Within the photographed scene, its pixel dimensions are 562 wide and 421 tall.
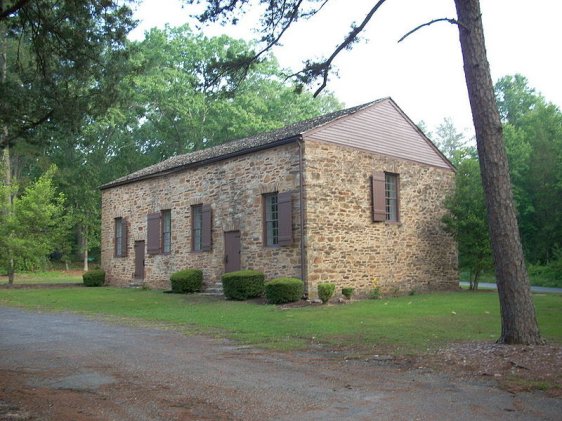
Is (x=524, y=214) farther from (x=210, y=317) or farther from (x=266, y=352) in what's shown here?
(x=266, y=352)

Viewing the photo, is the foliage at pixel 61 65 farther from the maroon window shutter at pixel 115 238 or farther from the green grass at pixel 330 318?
the maroon window shutter at pixel 115 238

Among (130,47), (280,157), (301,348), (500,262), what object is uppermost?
(130,47)

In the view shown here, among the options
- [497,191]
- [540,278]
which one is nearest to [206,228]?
[497,191]

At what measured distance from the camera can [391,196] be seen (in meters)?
19.3

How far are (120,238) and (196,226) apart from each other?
20.7 feet

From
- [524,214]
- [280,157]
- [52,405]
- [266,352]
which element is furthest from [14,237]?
[524,214]

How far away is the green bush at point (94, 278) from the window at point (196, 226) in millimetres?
7082

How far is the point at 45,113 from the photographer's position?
1045 centimetres

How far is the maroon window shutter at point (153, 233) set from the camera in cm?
2194

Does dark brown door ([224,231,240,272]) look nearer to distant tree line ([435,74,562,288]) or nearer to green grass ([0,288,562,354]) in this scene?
green grass ([0,288,562,354])

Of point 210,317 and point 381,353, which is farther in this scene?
point 210,317

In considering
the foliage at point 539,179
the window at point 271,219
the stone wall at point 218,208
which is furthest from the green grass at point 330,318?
the foliage at point 539,179

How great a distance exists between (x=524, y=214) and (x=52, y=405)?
3004 cm

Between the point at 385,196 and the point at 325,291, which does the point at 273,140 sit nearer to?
the point at 385,196
